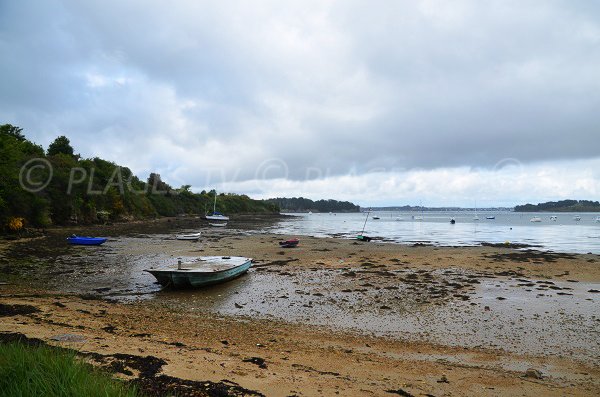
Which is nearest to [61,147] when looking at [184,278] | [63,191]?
[63,191]

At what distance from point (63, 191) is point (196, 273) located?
4715 centimetres

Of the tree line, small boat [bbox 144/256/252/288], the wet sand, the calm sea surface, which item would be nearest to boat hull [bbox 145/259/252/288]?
small boat [bbox 144/256/252/288]

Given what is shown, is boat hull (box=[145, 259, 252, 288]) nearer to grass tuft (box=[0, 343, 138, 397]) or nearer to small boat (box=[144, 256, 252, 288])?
small boat (box=[144, 256, 252, 288])

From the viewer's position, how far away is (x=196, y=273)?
50.3ft

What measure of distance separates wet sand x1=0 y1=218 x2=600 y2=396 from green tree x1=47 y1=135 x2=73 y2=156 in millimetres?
56938

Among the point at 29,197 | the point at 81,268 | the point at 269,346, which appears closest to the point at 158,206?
the point at 29,197

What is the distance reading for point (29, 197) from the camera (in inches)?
1588

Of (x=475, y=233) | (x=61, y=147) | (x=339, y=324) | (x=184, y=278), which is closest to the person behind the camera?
(x=339, y=324)

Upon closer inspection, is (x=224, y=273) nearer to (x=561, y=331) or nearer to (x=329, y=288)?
(x=329, y=288)

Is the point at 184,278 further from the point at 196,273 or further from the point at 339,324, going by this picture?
the point at 339,324

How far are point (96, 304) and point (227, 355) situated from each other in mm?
7509

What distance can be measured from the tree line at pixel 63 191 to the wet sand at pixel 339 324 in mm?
17506

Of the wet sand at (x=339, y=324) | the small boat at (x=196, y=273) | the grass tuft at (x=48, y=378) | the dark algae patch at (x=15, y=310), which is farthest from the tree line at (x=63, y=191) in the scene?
the grass tuft at (x=48, y=378)

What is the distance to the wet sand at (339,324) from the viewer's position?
6.93 meters
